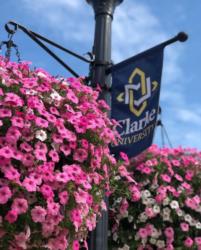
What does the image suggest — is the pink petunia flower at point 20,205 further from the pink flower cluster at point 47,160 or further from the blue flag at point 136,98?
the blue flag at point 136,98

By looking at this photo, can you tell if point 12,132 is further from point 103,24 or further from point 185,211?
point 185,211

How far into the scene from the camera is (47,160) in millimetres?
3449

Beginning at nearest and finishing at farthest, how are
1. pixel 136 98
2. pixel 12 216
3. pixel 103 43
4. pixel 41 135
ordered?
pixel 12 216 → pixel 41 135 → pixel 136 98 → pixel 103 43

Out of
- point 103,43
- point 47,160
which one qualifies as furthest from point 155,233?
point 47,160

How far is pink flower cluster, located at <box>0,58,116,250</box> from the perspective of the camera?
3.17m

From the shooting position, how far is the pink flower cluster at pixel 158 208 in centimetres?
526

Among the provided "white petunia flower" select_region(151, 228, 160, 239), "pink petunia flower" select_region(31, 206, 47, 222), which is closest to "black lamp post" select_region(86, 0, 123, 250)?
"white petunia flower" select_region(151, 228, 160, 239)

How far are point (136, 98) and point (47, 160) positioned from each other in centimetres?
160

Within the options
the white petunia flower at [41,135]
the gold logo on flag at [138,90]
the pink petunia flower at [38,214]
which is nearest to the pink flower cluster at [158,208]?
the gold logo on flag at [138,90]

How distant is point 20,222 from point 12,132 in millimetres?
553

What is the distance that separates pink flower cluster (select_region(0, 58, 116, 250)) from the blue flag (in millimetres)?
730

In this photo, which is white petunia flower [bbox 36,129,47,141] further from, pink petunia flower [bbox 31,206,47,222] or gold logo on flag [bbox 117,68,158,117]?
gold logo on flag [bbox 117,68,158,117]

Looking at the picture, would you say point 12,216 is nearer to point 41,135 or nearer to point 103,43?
point 41,135

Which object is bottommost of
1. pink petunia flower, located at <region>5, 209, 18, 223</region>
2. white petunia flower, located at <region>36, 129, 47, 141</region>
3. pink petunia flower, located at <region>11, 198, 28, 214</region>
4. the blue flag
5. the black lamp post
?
pink petunia flower, located at <region>5, 209, 18, 223</region>
